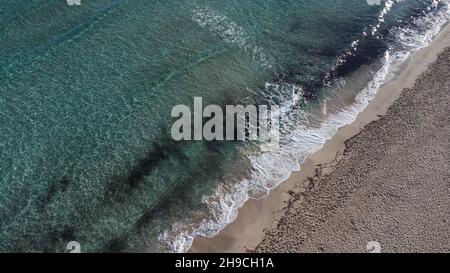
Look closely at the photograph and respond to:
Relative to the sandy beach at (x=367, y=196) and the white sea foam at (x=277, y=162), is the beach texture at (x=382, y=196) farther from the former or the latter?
the white sea foam at (x=277, y=162)

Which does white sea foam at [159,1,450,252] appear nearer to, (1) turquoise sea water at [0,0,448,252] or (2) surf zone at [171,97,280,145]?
(1) turquoise sea water at [0,0,448,252]

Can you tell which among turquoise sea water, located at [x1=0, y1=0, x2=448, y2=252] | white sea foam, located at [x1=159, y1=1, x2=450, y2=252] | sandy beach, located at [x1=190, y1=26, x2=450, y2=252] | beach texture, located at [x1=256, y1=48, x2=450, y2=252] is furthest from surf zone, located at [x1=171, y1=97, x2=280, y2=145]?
beach texture, located at [x1=256, y1=48, x2=450, y2=252]

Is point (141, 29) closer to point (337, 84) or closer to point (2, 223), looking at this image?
point (337, 84)

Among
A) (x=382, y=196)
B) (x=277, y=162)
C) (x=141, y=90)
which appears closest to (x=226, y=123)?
(x=277, y=162)

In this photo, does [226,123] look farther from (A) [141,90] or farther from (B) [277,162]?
(A) [141,90]

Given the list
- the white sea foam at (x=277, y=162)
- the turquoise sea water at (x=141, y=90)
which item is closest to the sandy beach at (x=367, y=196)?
the white sea foam at (x=277, y=162)
